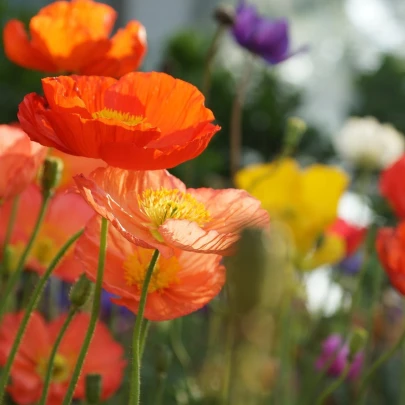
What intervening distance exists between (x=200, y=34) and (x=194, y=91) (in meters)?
2.60

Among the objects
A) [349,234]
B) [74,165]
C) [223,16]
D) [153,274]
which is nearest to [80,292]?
[153,274]

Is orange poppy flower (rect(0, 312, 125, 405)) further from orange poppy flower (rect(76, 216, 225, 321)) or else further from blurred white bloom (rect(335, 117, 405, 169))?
blurred white bloom (rect(335, 117, 405, 169))

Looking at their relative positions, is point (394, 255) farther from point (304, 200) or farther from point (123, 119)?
point (304, 200)

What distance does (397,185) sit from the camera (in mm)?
611

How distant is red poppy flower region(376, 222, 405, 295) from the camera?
16.3 inches

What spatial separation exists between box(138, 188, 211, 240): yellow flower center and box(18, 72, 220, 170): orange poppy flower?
2 centimetres

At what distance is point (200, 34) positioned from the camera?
9.45 feet

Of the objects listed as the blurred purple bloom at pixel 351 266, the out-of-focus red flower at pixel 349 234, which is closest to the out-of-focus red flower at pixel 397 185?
the out-of-focus red flower at pixel 349 234

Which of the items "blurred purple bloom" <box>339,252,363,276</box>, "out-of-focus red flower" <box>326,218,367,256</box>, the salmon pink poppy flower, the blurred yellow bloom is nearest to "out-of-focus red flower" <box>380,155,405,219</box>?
the blurred yellow bloom

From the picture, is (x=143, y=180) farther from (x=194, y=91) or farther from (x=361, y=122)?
(x=361, y=122)

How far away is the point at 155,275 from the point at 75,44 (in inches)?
6.6

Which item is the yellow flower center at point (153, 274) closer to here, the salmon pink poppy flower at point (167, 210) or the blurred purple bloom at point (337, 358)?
the salmon pink poppy flower at point (167, 210)

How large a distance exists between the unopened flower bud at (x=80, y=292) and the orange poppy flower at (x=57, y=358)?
0.11 meters

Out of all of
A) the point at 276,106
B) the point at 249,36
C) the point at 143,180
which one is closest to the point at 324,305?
the point at 249,36
